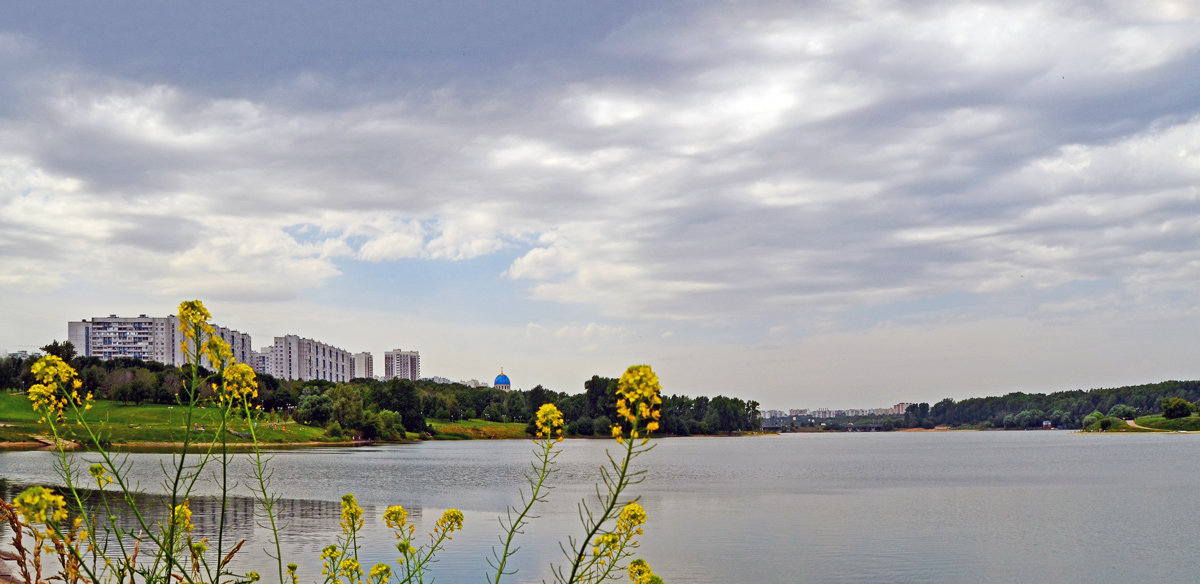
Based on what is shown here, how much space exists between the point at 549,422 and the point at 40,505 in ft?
8.61

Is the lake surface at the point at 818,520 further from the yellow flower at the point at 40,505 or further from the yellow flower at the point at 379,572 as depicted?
the yellow flower at the point at 40,505

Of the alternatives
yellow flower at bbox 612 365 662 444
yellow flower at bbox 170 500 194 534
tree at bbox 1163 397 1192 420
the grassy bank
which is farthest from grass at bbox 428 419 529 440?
yellow flower at bbox 612 365 662 444

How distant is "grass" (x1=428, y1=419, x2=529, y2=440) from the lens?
13925 cm

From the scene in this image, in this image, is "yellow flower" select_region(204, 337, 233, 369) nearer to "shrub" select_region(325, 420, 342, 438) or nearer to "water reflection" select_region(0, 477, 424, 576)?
"water reflection" select_region(0, 477, 424, 576)

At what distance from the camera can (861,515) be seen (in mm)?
36125

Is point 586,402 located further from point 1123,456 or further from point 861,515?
point 861,515

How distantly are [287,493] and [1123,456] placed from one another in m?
76.0

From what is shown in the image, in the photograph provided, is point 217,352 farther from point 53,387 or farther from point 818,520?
point 818,520

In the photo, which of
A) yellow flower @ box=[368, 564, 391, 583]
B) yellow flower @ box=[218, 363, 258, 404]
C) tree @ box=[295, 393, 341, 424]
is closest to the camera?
yellow flower @ box=[218, 363, 258, 404]

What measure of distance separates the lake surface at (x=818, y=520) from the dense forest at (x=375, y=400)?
35.1m

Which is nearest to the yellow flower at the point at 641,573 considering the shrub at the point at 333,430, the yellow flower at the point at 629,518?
the yellow flower at the point at 629,518

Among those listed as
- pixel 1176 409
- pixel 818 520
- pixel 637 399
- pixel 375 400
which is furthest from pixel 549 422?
pixel 1176 409

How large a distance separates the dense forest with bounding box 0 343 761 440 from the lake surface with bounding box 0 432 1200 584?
115 feet

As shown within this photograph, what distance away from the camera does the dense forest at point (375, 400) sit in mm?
110438
